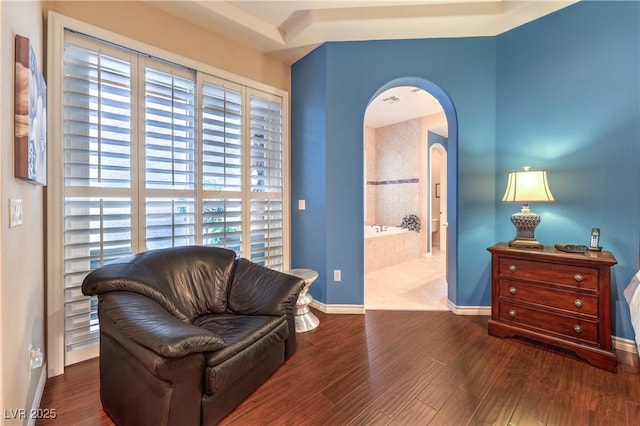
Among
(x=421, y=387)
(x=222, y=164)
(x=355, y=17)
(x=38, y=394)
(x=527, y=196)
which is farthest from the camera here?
(x=222, y=164)

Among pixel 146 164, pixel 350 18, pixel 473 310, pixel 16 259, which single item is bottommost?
pixel 473 310

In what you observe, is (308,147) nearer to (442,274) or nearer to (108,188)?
(108,188)

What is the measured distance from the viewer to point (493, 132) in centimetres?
289

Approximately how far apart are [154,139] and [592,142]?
12.0 feet

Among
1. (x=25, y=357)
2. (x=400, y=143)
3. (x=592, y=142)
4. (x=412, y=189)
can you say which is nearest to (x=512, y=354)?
(x=592, y=142)

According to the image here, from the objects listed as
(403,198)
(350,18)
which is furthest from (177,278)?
(403,198)

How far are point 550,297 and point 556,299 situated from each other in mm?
37

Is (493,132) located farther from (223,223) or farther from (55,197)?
(55,197)

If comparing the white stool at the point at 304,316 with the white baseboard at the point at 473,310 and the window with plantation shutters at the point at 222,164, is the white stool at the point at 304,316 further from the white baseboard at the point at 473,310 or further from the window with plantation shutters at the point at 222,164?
the white baseboard at the point at 473,310

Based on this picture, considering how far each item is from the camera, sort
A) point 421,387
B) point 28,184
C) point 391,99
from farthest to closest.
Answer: point 391,99
point 421,387
point 28,184

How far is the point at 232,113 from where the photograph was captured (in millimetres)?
2902

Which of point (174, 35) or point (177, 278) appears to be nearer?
point (177, 278)

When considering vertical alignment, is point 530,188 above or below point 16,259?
above

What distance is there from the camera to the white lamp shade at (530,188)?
230 cm
